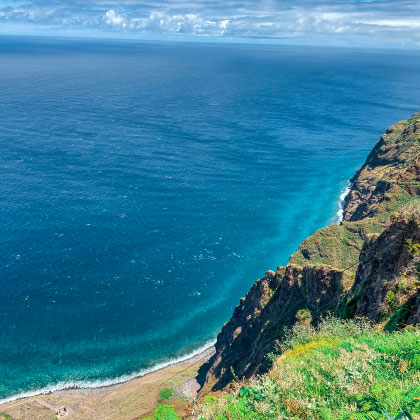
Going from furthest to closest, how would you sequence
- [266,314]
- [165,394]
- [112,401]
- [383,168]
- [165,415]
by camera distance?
[383,168]
[165,394]
[112,401]
[266,314]
[165,415]

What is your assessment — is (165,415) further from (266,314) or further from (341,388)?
(266,314)

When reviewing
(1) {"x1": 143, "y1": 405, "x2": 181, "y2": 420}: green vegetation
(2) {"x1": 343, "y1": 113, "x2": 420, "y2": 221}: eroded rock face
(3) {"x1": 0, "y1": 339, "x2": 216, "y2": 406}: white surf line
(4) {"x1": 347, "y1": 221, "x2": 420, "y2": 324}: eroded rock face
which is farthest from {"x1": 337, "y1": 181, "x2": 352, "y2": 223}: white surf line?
(1) {"x1": 143, "y1": 405, "x2": 181, "y2": 420}: green vegetation

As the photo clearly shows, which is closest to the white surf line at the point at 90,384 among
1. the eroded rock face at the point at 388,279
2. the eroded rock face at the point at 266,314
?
the eroded rock face at the point at 266,314

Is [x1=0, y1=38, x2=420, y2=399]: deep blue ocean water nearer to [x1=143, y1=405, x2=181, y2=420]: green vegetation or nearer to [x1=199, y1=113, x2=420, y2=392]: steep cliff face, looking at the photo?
[x1=199, y1=113, x2=420, y2=392]: steep cliff face

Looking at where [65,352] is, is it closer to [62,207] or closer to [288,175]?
[62,207]

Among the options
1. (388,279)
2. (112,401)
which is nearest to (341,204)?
(112,401)

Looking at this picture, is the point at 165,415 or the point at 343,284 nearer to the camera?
the point at 165,415

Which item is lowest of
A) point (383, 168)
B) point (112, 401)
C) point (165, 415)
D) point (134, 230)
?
point (112, 401)
